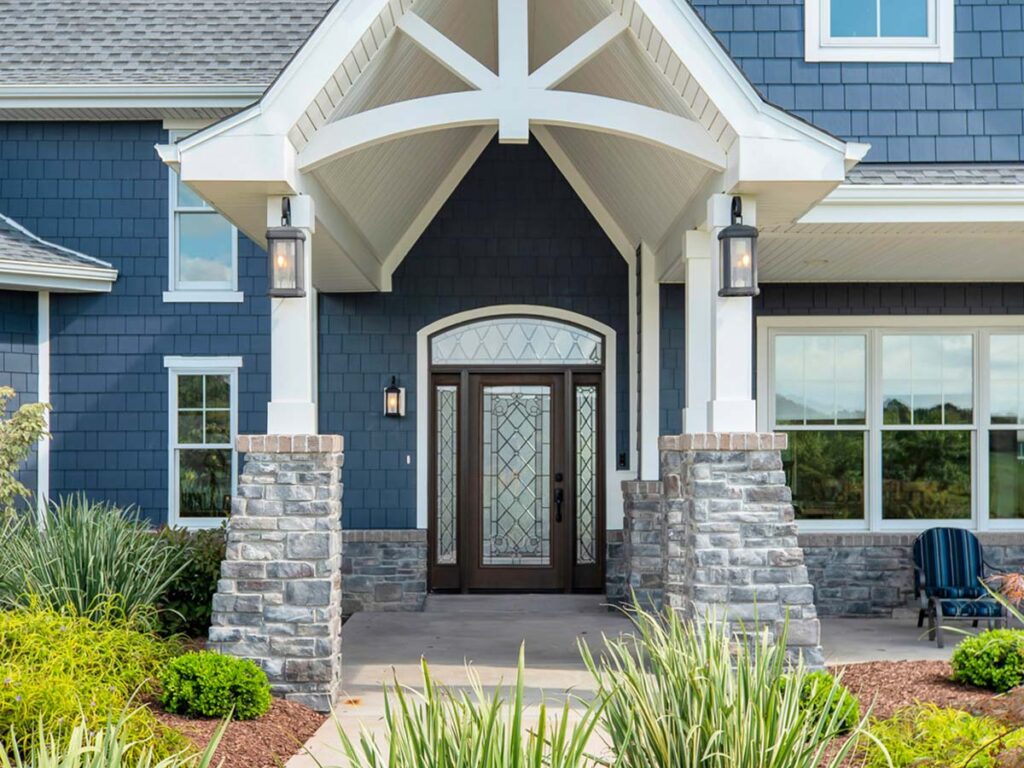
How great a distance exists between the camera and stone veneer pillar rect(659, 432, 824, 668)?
625cm

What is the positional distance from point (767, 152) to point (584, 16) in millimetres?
1976

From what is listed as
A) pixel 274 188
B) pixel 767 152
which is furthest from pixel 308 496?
pixel 767 152

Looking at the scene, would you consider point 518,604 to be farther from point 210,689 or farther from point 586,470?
point 210,689

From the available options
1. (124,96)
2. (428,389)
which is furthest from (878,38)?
(124,96)

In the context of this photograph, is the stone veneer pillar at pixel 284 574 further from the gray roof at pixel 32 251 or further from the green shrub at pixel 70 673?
the gray roof at pixel 32 251

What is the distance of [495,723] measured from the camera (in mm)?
3027

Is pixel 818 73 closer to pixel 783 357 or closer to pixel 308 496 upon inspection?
pixel 783 357

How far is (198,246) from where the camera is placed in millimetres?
10609

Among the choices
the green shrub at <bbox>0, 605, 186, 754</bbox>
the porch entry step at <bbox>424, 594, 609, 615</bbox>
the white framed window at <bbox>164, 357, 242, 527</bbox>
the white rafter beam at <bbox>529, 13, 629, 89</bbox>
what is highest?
the white rafter beam at <bbox>529, 13, 629, 89</bbox>

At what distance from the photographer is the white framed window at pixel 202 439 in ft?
34.4

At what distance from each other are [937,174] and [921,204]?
0.59 metres

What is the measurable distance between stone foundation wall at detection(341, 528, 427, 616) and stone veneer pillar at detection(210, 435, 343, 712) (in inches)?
156

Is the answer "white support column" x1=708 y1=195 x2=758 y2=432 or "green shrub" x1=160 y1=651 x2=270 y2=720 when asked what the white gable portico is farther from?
"green shrub" x1=160 y1=651 x2=270 y2=720

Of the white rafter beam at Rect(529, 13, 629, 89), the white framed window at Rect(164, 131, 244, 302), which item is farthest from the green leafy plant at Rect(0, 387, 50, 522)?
the white rafter beam at Rect(529, 13, 629, 89)
